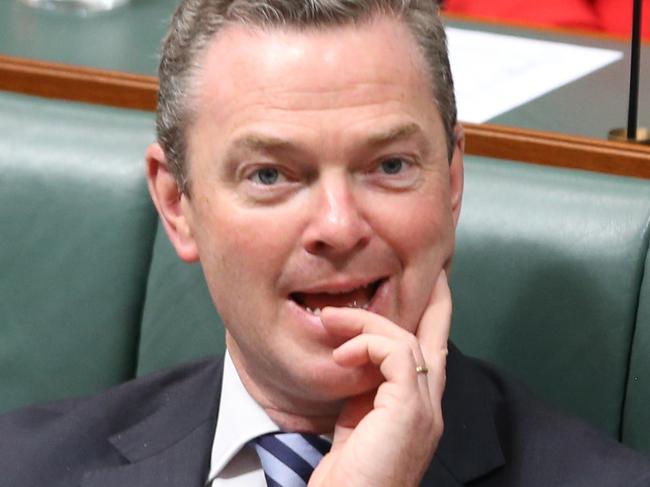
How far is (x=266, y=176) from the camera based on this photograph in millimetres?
1466

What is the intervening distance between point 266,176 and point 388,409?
0.26 metres

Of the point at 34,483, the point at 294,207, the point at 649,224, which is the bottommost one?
the point at 34,483

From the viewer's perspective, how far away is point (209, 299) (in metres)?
1.84

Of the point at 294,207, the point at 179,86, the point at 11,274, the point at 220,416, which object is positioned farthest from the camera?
the point at 11,274

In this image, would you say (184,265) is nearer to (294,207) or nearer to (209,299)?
(209,299)

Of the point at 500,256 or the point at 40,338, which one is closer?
the point at 500,256

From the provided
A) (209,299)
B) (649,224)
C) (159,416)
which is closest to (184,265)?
(209,299)

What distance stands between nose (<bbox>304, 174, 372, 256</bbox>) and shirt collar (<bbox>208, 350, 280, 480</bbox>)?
26 cm

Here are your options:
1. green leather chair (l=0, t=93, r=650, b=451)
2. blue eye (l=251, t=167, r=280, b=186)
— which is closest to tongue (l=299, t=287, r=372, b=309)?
blue eye (l=251, t=167, r=280, b=186)

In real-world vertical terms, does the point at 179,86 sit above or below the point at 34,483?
above

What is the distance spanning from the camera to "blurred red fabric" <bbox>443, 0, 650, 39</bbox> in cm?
310

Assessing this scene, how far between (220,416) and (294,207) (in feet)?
1.07

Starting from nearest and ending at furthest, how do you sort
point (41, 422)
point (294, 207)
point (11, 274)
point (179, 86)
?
point (294, 207), point (179, 86), point (41, 422), point (11, 274)

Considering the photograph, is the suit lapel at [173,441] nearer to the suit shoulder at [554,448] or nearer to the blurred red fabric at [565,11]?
the suit shoulder at [554,448]
